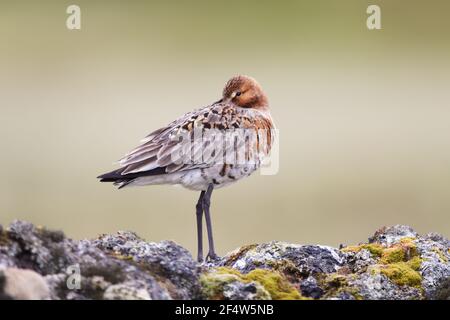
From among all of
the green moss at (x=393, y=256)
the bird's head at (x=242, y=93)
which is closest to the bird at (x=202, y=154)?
the bird's head at (x=242, y=93)

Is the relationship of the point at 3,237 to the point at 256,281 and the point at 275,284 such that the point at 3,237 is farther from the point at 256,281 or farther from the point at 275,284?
the point at 275,284

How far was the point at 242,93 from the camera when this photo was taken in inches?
504

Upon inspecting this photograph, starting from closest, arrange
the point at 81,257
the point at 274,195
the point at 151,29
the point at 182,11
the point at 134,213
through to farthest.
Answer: the point at 81,257
the point at 134,213
the point at 274,195
the point at 151,29
the point at 182,11

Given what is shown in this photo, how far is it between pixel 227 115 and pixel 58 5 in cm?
3195

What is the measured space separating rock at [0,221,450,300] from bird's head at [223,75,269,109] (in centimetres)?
407

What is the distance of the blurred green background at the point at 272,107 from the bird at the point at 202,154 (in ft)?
21.5

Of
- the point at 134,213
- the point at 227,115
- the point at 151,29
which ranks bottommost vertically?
the point at 134,213

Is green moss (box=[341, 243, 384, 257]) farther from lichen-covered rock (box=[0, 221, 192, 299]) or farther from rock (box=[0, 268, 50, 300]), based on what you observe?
rock (box=[0, 268, 50, 300])

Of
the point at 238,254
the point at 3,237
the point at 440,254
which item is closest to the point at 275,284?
the point at 238,254

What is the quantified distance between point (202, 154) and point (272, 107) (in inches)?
628

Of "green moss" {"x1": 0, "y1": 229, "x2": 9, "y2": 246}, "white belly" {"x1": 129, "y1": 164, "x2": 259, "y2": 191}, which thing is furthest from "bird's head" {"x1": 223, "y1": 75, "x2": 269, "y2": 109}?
"green moss" {"x1": 0, "y1": 229, "x2": 9, "y2": 246}
